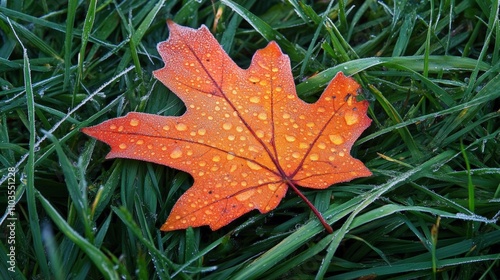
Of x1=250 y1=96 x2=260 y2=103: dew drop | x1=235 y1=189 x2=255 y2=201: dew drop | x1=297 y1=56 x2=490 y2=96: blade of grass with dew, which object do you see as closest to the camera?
x1=235 y1=189 x2=255 y2=201: dew drop

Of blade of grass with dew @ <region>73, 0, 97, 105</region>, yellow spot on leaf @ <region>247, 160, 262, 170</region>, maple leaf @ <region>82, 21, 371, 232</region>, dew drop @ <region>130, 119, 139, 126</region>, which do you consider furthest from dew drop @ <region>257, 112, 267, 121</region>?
blade of grass with dew @ <region>73, 0, 97, 105</region>

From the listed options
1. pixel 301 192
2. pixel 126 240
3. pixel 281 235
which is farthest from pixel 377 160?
A: pixel 126 240

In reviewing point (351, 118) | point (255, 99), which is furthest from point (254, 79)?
point (351, 118)

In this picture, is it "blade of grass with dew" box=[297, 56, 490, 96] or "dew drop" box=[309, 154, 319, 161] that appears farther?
"blade of grass with dew" box=[297, 56, 490, 96]

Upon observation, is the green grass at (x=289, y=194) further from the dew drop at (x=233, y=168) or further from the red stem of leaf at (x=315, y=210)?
the dew drop at (x=233, y=168)

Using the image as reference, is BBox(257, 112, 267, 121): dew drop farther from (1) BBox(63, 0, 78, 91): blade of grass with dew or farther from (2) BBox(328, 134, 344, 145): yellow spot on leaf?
(1) BBox(63, 0, 78, 91): blade of grass with dew

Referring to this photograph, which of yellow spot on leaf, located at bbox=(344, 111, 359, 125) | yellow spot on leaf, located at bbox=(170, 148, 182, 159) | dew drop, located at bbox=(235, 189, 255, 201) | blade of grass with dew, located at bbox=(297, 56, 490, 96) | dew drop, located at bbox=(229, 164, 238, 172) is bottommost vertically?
dew drop, located at bbox=(235, 189, 255, 201)

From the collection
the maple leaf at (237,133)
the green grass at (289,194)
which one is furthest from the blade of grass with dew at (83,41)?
the maple leaf at (237,133)
